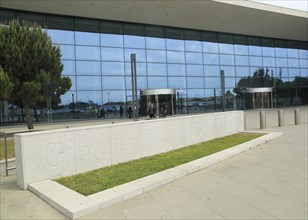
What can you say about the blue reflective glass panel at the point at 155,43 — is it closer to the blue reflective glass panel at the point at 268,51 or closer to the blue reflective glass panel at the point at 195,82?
the blue reflective glass panel at the point at 195,82

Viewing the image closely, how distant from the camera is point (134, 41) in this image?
3334cm

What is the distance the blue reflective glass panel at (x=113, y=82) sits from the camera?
30.9 m

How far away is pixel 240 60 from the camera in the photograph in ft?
135

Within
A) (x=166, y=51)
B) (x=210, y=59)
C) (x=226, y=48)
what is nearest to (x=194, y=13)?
(x=166, y=51)

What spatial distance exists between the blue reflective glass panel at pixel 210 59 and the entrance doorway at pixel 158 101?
6345 mm

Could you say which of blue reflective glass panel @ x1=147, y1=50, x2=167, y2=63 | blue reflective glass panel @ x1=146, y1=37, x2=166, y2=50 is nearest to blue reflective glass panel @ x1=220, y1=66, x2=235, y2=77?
blue reflective glass panel @ x1=147, y1=50, x2=167, y2=63

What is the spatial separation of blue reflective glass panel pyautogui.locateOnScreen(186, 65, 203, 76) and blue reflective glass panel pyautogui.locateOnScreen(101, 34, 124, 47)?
25.7 ft

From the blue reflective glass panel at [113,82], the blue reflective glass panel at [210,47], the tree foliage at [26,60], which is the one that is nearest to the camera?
the tree foliage at [26,60]

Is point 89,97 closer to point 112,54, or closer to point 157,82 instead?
point 112,54

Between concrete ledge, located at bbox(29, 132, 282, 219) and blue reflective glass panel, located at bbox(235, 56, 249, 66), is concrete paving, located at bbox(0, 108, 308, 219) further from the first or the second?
blue reflective glass panel, located at bbox(235, 56, 249, 66)

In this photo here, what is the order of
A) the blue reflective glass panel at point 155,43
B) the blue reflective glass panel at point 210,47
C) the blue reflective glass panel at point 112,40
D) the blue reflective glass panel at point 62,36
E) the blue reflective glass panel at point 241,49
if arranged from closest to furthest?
the blue reflective glass panel at point 62,36
the blue reflective glass panel at point 112,40
the blue reflective glass panel at point 155,43
the blue reflective glass panel at point 210,47
the blue reflective glass panel at point 241,49

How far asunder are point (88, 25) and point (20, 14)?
5804 millimetres

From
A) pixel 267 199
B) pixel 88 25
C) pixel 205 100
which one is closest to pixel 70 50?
pixel 88 25

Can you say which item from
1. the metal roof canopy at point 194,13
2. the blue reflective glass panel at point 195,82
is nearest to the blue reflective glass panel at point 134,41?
the metal roof canopy at point 194,13
